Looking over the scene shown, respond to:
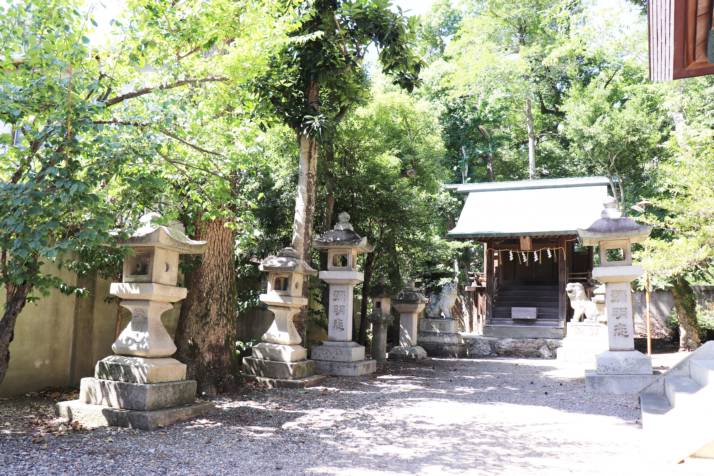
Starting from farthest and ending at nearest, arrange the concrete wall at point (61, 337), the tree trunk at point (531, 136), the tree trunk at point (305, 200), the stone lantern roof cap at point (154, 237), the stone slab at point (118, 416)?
1. the tree trunk at point (531, 136)
2. the tree trunk at point (305, 200)
3. the concrete wall at point (61, 337)
4. the stone lantern roof cap at point (154, 237)
5. the stone slab at point (118, 416)

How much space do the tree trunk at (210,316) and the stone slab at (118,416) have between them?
1.87 metres

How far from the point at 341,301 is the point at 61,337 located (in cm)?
483

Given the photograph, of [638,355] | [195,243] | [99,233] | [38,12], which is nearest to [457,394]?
[638,355]

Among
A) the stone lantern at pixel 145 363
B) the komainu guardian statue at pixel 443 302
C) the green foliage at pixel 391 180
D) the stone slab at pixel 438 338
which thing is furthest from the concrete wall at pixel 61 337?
the komainu guardian statue at pixel 443 302

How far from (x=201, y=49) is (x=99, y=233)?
2.62m

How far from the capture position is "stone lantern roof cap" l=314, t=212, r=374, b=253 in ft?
33.5

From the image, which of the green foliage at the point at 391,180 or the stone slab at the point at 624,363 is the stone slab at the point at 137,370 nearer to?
the stone slab at the point at 624,363

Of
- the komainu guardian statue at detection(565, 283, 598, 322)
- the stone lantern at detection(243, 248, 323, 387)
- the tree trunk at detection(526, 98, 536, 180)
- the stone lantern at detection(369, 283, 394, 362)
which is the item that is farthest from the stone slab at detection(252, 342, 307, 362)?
the tree trunk at detection(526, 98, 536, 180)

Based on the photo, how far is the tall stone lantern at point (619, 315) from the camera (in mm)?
8367

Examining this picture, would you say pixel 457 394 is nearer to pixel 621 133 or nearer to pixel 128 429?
pixel 128 429

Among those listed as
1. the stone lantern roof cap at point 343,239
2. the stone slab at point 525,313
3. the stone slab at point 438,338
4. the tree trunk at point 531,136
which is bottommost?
the stone slab at point 438,338

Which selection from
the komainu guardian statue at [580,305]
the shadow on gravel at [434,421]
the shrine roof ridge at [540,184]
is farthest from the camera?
the shrine roof ridge at [540,184]

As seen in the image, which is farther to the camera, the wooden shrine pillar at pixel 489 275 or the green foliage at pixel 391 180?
the wooden shrine pillar at pixel 489 275

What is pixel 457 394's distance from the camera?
328 inches
